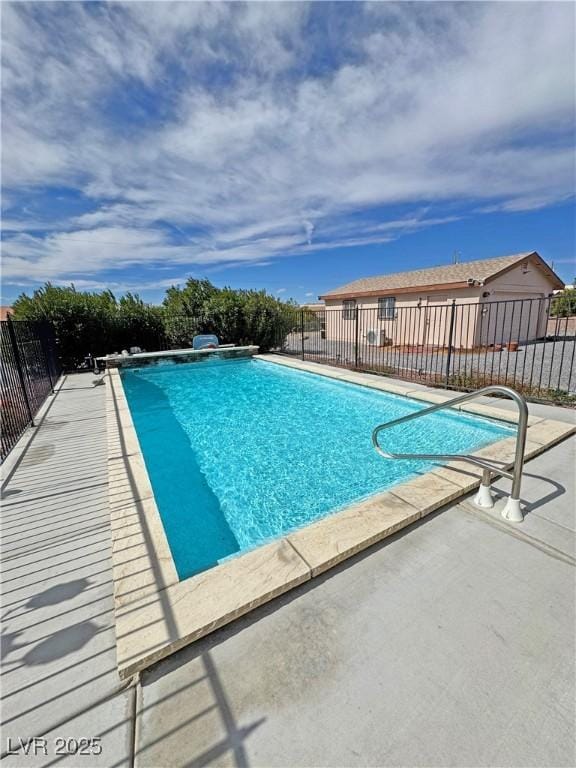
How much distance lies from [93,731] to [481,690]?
5.30 ft

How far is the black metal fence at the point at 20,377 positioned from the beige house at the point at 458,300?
9.53 m

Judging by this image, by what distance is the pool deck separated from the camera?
1185mm

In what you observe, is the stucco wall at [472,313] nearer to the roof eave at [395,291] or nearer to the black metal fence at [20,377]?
the roof eave at [395,291]

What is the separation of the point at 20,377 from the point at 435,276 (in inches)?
611

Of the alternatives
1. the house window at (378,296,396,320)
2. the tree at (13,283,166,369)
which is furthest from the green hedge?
the house window at (378,296,396,320)

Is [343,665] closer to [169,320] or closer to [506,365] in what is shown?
[506,365]

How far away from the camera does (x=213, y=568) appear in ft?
6.63

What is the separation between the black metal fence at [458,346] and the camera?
21.0 ft

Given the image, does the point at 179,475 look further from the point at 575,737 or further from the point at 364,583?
the point at 575,737

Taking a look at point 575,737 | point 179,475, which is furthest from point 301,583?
point 179,475

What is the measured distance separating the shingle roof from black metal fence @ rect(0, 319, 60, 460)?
45.4ft

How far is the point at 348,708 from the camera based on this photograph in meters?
1.29

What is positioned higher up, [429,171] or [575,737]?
[429,171]

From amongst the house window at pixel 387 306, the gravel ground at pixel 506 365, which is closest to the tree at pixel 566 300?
the gravel ground at pixel 506 365
